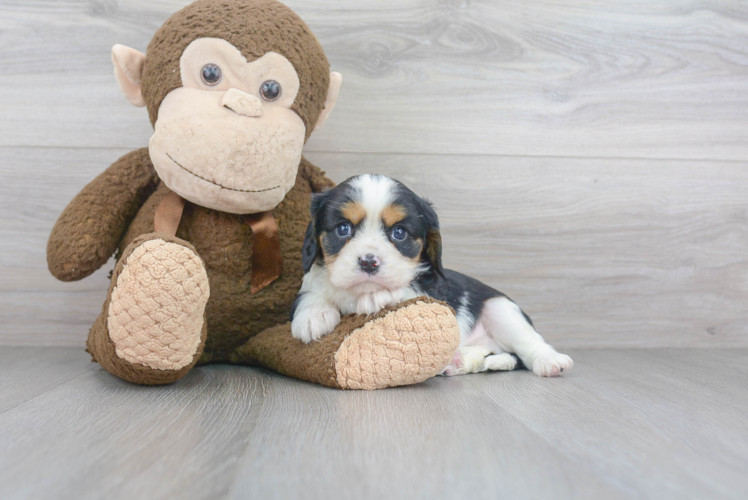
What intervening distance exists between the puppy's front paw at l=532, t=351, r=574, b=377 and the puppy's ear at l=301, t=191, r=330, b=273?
70 centimetres

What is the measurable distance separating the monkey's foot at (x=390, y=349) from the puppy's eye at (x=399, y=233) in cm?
19

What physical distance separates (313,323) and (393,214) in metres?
0.34

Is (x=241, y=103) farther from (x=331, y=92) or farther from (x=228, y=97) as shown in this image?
(x=331, y=92)

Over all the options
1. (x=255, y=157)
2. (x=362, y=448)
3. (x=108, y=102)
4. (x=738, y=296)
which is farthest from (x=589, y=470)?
(x=108, y=102)

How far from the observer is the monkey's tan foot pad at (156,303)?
115 centimetres

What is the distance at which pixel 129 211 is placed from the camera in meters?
1.60

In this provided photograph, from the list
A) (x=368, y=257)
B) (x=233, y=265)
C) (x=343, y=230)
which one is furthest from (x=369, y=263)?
(x=233, y=265)

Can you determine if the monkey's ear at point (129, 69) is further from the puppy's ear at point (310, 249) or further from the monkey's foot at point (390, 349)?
the monkey's foot at point (390, 349)

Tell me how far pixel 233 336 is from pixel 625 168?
63.1 inches

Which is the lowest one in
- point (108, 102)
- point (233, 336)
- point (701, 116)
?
point (233, 336)

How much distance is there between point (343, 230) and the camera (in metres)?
1.41

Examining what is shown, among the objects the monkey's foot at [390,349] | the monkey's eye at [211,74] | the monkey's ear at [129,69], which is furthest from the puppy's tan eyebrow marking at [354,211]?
the monkey's ear at [129,69]

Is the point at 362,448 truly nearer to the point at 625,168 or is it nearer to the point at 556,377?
the point at 556,377

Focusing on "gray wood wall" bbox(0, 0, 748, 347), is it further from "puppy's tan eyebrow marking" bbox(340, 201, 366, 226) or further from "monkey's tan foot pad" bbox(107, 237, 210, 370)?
"monkey's tan foot pad" bbox(107, 237, 210, 370)
